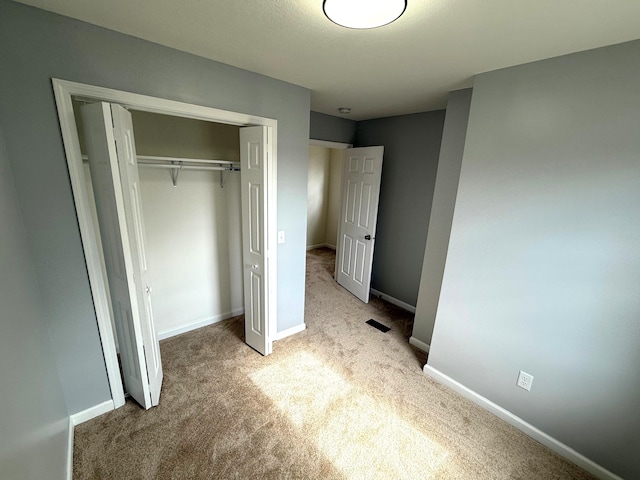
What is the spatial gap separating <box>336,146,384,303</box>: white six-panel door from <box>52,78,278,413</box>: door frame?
1587 millimetres

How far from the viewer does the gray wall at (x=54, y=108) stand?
1.29 metres

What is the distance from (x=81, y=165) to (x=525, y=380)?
123 inches

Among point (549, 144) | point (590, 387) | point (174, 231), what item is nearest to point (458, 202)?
point (549, 144)

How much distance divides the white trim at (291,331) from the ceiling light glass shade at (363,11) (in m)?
2.56

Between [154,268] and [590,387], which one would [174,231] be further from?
[590,387]

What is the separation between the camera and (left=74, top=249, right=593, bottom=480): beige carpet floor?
60.8 inches

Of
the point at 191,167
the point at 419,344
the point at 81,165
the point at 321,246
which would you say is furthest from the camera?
the point at 321,246

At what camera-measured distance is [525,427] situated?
183 cm

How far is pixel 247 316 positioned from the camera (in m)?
2.51

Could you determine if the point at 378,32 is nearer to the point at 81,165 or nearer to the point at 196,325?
the point at 81,165

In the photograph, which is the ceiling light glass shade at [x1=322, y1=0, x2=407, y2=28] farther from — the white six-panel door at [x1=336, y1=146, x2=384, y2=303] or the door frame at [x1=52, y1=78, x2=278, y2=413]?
the white six-panel door at [x1=336, y1=146, x2=384, y2=303]

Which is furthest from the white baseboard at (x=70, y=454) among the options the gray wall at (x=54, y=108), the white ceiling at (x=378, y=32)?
the white ceiling at (x=378, y=32)

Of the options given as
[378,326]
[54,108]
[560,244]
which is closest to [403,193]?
[378,326]

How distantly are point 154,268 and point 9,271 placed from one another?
4.69ft
